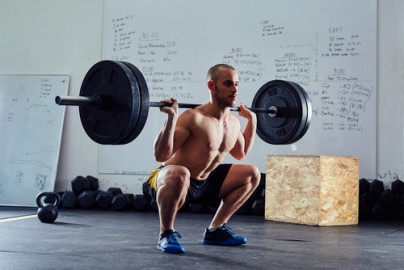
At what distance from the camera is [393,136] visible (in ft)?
17.0

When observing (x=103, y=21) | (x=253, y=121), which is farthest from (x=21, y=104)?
(x=253, y=121)

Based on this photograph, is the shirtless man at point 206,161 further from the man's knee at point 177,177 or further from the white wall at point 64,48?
the white wall at point 64,48

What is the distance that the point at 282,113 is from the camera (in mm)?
3584

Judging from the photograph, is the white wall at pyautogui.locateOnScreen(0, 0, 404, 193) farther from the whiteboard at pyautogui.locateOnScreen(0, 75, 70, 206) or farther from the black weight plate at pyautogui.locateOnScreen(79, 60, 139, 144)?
the black weight plate at pyautogui.locateOnScreen(79, 60, 139, 144)

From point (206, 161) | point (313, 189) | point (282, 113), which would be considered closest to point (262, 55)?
point (313, 189)

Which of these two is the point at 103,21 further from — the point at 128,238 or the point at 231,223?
the point at 128,238

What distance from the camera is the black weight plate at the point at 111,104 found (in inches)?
105

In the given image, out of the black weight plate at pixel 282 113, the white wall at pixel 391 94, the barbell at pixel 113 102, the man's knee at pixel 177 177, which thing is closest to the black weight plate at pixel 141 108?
the barbell at pixel 113 102

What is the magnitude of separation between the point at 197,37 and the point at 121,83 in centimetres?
308

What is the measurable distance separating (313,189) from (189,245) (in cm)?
168

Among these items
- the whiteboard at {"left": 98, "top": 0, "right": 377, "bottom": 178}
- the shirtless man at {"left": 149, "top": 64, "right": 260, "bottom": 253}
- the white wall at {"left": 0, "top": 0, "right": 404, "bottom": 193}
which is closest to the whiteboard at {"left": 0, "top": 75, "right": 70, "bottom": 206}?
the white wall at {"left": 0, "top": 0, "right": 404, "bottom": 193}

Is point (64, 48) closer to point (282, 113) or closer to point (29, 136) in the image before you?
point (29, 136)

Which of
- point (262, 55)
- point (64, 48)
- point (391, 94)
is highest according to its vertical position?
point (64, 48)

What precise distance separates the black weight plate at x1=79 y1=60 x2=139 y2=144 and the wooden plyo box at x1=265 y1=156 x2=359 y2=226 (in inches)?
91.3
